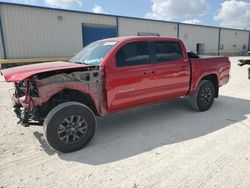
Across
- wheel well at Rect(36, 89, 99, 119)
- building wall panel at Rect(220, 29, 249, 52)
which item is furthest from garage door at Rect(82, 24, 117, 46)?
building wall panel at Rect(220, 29, 249, 52)

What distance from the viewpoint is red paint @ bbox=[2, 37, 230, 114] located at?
3.64 metres

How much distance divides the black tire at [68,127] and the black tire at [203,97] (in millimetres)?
2985

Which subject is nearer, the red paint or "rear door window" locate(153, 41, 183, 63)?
the red paint

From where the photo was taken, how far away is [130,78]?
422 centimetres

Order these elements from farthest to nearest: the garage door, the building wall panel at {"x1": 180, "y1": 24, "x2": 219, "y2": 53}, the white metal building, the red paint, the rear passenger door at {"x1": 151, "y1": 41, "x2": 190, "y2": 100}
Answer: the building wall panel at {"x1": 180, "y1": 24, "x2": 219, "y2": 53} → the garage door → the white metal building → the rear passenger door at {"x1": 151, "y1": 41, "x2": 190, "y2": 100} → the red paint

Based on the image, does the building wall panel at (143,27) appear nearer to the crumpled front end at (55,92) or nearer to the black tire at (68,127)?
the crumpled front end at (55,92)

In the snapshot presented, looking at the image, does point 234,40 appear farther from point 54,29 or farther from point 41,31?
point 41,31

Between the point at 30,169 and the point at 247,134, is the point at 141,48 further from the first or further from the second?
the point at 30,169

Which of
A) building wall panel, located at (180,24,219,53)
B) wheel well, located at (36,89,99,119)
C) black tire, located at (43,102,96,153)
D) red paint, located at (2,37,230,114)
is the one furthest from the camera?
building wall panel, located at (180,24,219,53)

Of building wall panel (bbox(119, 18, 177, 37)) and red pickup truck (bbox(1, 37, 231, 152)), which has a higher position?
building wall panel (bbox(119, 18, 177, 37))

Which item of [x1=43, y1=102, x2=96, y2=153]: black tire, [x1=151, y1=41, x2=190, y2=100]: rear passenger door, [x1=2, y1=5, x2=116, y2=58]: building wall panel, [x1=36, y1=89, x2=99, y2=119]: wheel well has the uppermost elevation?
[x1=2, y1=5, x2=116, y2=58]: building wall panel

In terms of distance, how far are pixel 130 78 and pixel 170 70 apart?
1178 mm

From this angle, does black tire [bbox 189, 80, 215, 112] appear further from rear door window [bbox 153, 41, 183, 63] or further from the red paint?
rear door window [bbox 153, 41, 183, 63]

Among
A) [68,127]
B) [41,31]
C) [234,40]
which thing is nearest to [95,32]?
[41,31]
